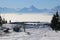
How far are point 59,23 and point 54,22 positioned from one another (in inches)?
45.5

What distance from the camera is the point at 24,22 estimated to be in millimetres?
38625

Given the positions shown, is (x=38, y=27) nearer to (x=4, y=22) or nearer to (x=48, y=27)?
(x=48, y=27)

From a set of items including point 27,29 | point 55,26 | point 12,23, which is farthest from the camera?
point 55,26

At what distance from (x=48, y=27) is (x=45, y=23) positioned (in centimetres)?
273

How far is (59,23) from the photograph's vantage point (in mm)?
47500

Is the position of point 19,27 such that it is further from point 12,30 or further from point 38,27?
point 38,27

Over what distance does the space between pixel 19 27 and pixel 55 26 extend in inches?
443

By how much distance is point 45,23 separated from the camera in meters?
42.8

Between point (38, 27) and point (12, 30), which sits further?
point (38, 27)

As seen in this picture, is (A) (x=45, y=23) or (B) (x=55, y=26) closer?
(A) (x=45, y=23)

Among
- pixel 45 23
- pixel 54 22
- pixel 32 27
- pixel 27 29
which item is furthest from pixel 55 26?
pixel 27 29

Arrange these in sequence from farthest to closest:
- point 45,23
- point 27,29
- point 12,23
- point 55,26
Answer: point 55,26 → point 45,23 → point 12,23 → point 27,29

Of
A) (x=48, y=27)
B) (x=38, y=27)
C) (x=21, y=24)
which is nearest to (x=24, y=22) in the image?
(x=21, y=24)

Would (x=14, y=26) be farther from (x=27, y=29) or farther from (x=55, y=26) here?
(x=55, y=26)
